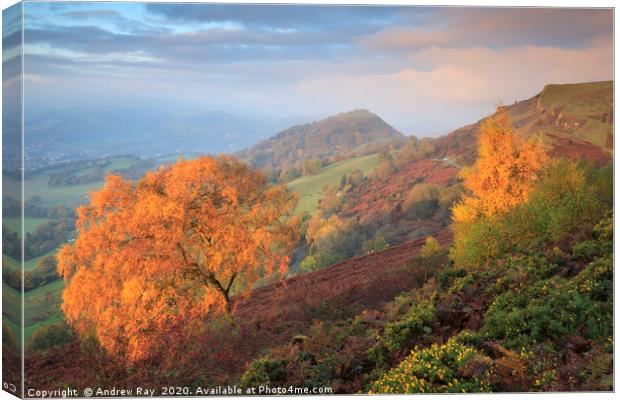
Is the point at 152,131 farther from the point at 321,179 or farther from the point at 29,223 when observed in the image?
the point at 321,179

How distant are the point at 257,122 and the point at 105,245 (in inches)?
136

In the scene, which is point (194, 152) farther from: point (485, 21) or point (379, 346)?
point (485, 21)

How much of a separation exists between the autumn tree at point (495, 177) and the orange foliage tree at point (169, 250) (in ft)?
10.9

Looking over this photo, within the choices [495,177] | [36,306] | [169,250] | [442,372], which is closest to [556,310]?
[442,372]

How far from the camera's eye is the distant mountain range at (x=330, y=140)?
1159 cm

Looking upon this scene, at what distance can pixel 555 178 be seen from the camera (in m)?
11.8

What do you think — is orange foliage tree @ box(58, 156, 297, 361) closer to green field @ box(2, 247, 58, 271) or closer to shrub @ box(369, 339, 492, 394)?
green field @ box(2, 247, 58, 271)

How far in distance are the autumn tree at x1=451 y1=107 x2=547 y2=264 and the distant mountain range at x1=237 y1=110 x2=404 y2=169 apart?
1576 millimetres

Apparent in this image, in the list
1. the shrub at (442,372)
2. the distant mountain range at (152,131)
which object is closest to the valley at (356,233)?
the distant mountain range at (152,131)

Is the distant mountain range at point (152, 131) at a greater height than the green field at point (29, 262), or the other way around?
the distant mountain range at point (152, 131)

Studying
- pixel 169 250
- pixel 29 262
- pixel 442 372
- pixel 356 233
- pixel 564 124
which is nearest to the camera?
pixel 442 372

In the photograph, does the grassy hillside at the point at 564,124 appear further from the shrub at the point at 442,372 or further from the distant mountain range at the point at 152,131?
the shrub at the point at 442,372

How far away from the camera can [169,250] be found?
10859mm

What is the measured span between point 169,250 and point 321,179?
118 inches
